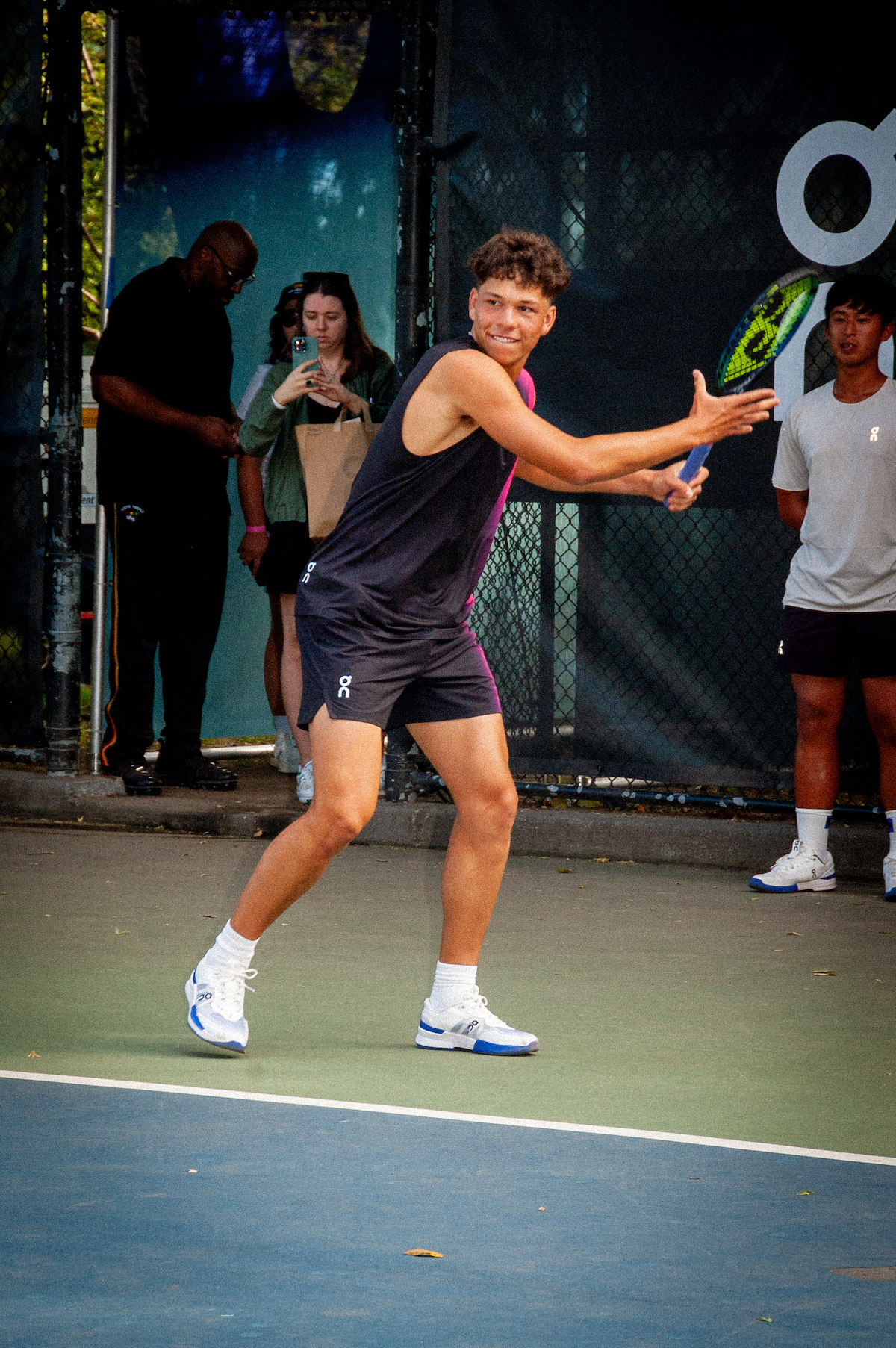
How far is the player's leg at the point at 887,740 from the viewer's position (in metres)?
7.38

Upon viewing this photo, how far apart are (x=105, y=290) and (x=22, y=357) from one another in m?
0.54

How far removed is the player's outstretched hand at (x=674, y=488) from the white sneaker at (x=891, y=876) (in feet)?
9.51

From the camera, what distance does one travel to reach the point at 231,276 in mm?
8922

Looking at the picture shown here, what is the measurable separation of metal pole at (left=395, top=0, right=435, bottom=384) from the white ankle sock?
12.2 feet

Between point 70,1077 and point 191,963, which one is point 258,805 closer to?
point 191,963

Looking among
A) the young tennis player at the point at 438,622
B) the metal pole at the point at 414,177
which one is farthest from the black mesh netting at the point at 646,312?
the young tennis player at the point at 438,622

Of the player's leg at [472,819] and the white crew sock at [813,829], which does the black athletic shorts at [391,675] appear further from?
the white crew sock at [813,829]

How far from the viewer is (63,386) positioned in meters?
8.77

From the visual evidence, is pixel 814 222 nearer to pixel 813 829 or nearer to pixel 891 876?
pixel 813 829

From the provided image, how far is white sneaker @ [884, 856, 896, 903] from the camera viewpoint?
24.1 feet

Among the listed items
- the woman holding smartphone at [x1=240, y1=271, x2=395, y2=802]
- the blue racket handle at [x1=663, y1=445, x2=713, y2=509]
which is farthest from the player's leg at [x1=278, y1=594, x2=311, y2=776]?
the blue racket handle at [x1=663, y1=445, x2=713, y2=509]

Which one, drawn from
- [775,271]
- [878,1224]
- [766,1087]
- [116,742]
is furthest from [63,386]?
[878,1224]

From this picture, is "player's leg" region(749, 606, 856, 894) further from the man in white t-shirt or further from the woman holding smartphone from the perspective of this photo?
the woman holding smartphone

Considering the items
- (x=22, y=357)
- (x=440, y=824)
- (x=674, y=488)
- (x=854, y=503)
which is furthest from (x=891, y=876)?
(x=22, y=357)
